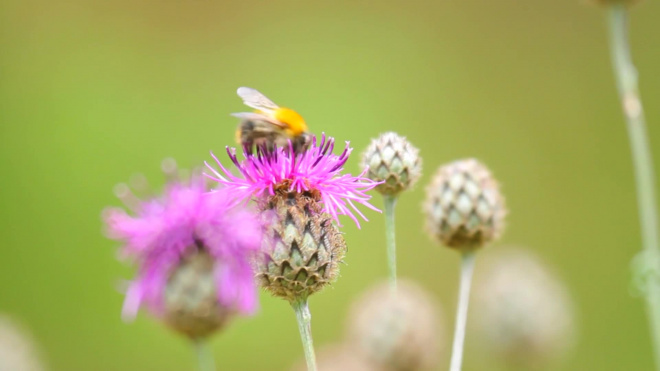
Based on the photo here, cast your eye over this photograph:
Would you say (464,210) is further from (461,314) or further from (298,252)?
(298,252)

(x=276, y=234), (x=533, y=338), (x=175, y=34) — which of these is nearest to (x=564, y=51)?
(x=175, y=34)

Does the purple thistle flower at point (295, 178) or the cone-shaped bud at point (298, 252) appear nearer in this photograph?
the cone-shaped bud at point (298, 252)

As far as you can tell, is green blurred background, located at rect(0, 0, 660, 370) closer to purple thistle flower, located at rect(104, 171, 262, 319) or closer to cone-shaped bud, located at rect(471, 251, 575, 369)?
cone-shaped bud, located at rect(471, 251, 575, 369)

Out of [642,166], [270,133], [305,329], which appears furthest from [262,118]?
[642,166]

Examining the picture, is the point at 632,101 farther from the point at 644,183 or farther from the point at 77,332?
the point at 77,332

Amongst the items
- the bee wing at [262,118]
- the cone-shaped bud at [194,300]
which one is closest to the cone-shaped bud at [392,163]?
the bee wing at [262,118]

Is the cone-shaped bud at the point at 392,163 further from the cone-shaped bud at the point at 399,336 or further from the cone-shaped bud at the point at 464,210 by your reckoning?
the cone-shaped bud at the point at 399,336

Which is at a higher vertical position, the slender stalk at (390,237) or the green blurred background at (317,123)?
the green blurred background at (317,123)
